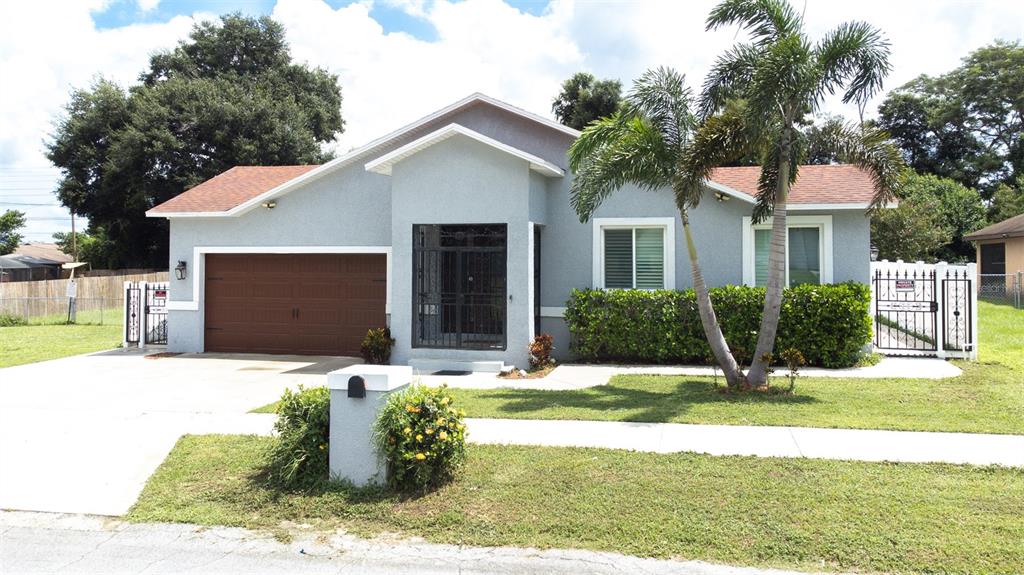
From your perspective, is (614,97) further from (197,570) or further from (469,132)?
(197,570)

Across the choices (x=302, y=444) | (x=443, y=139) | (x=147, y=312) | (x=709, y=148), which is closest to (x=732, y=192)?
(x=709, y=148)

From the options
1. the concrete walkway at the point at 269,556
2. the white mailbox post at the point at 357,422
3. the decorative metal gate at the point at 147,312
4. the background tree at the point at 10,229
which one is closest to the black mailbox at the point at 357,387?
the white mailbox post at the point at 357,422

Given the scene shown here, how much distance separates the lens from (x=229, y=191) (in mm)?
17203

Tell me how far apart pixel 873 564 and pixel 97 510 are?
6.04 meters

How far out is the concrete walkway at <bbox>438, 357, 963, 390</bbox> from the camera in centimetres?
1153

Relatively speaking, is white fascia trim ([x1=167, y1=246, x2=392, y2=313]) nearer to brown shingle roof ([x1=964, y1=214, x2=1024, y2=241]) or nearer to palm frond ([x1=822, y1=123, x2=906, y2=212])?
palm frond ([x1=822, y1=123, x2=906, y2=212])

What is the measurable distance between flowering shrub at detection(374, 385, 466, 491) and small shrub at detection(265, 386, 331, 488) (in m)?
0.63

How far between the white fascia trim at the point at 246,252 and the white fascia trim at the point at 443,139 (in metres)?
2.04

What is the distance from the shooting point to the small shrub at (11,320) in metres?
24.2

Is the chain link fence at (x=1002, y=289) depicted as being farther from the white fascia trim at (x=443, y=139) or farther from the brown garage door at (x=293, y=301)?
the brown garage door at (x=293, y=301)

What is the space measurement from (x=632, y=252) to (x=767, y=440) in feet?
23.7

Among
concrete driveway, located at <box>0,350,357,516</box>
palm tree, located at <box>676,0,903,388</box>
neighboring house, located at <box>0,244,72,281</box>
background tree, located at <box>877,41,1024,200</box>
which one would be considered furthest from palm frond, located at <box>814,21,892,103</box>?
neighboring house, located at <box>0,244,72,281</box>

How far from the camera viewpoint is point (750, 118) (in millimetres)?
9539

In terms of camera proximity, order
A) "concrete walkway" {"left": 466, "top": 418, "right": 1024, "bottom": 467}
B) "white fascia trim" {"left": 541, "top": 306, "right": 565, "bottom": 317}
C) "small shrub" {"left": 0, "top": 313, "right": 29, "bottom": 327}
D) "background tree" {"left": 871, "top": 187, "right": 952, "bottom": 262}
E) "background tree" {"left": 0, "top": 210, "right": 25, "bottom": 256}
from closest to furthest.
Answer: "concrete walkway" {"left": 466, "top": 418, "right": 1024, "bottom": 467} < "white fascia trim" {"left": 541, "top": 306, "right": 565, "bottom": 317} < "small shrub" {"left": 0, "top": 313, "right": 29, "bottom": 327} < "background tree" {"left": 871, "top": 187, "right": 952, "bottom": 262} < "background tree" {"left": 0, "top": 210, "right": 25, "bottom": 256}
